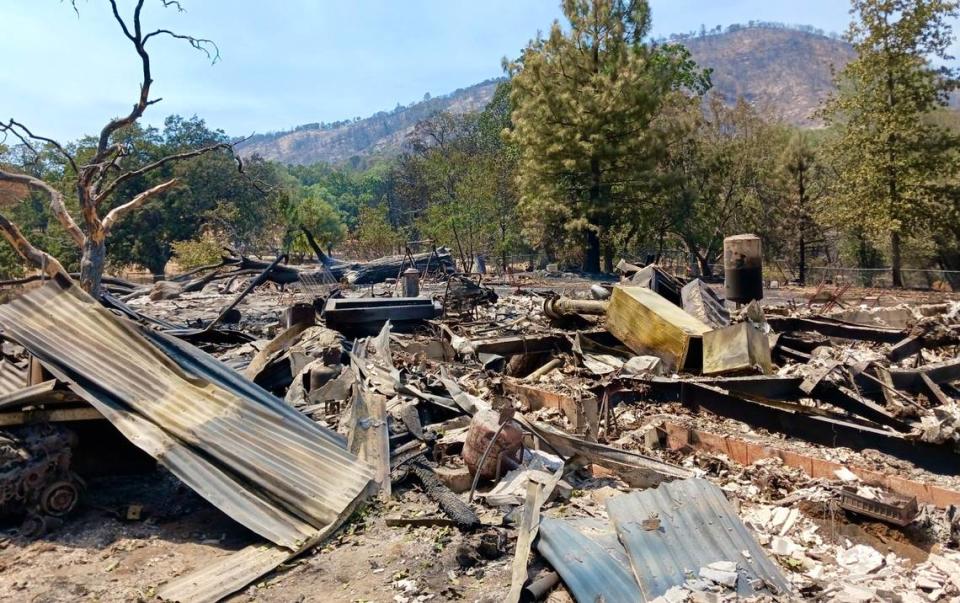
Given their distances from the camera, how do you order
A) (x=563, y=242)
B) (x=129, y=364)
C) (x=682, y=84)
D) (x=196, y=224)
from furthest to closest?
(x=196, y=224) → (x=682, y=84) → (x=563, y=242) → (x=129, y=364)

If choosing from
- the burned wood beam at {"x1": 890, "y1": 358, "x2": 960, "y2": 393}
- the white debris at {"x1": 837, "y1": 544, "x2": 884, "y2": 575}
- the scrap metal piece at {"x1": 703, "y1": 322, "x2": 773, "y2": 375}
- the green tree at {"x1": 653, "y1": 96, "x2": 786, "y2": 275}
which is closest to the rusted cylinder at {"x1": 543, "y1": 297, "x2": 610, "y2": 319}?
the scrap metal piece at {"x1": 703, "y1": 322, "x2": 773, "y2": 375}

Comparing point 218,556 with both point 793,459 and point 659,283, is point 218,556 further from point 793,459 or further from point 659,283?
point 659,283

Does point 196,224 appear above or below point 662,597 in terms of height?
above

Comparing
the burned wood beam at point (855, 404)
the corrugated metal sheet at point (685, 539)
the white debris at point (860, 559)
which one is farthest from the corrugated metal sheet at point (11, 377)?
the burned wood beam at point (855, 404)

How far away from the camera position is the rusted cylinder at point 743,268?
34.0ft

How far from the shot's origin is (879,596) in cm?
295

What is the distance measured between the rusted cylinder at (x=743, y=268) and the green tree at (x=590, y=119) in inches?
536

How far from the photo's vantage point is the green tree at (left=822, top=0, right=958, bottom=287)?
789 inches

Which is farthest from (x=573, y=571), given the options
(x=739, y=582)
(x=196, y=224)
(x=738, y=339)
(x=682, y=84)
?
(x=196, y=224)

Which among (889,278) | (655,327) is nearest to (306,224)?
(889,278)

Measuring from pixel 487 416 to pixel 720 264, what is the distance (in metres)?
28.6

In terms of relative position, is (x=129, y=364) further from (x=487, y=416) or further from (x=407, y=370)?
(x=407, y=370)

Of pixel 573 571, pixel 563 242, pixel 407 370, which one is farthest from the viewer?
pixel 563 242

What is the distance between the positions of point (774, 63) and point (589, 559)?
199030mm
